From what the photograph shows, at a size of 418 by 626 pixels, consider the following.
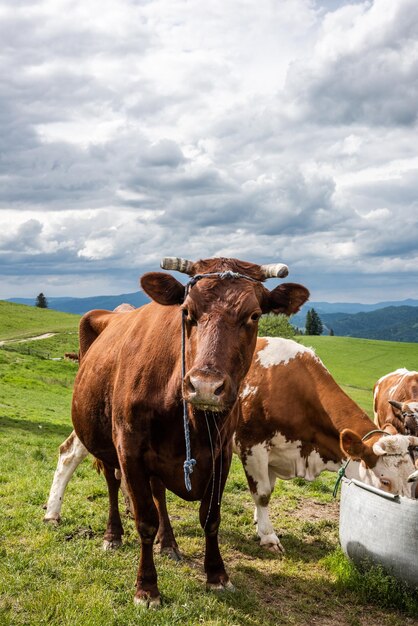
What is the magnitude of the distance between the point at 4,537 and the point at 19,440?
862 cm

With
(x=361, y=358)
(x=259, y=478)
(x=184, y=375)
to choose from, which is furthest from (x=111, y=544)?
(x=361, y=358)

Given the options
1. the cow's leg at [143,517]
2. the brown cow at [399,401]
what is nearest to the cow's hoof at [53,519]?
the cow's leg at [143,517]

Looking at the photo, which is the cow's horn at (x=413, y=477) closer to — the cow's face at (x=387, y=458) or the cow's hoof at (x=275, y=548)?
the cow's face at (x=387, y=458)

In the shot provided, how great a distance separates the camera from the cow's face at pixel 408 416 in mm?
9598

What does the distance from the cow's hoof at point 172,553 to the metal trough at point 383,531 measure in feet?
6.26

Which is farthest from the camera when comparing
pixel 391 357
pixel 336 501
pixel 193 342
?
pixel 391 357

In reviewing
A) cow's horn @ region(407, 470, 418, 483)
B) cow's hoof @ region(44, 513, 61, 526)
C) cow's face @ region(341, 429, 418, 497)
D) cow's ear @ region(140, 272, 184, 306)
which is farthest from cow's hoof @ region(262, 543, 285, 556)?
cow's ear @ region(140, 272, 184, 306)

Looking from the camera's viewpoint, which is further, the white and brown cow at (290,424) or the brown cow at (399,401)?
the brown cow at (399,401)

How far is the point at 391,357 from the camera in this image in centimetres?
8619

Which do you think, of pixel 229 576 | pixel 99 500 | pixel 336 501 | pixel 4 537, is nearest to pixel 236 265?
pixel 229 576

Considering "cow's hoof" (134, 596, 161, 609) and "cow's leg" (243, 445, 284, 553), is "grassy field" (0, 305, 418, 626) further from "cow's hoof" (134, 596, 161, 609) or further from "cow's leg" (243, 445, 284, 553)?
"cow's leg" (243, 445, 284, 553)

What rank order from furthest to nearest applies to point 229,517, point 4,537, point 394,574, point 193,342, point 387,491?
point 229,517
point 4,537
point 387,491
point 394,574
point 193,342

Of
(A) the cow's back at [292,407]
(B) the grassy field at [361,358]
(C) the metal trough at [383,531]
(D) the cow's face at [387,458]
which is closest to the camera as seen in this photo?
(C) the metal trough at [383,531]

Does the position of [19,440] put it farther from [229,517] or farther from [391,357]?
[391,357]
